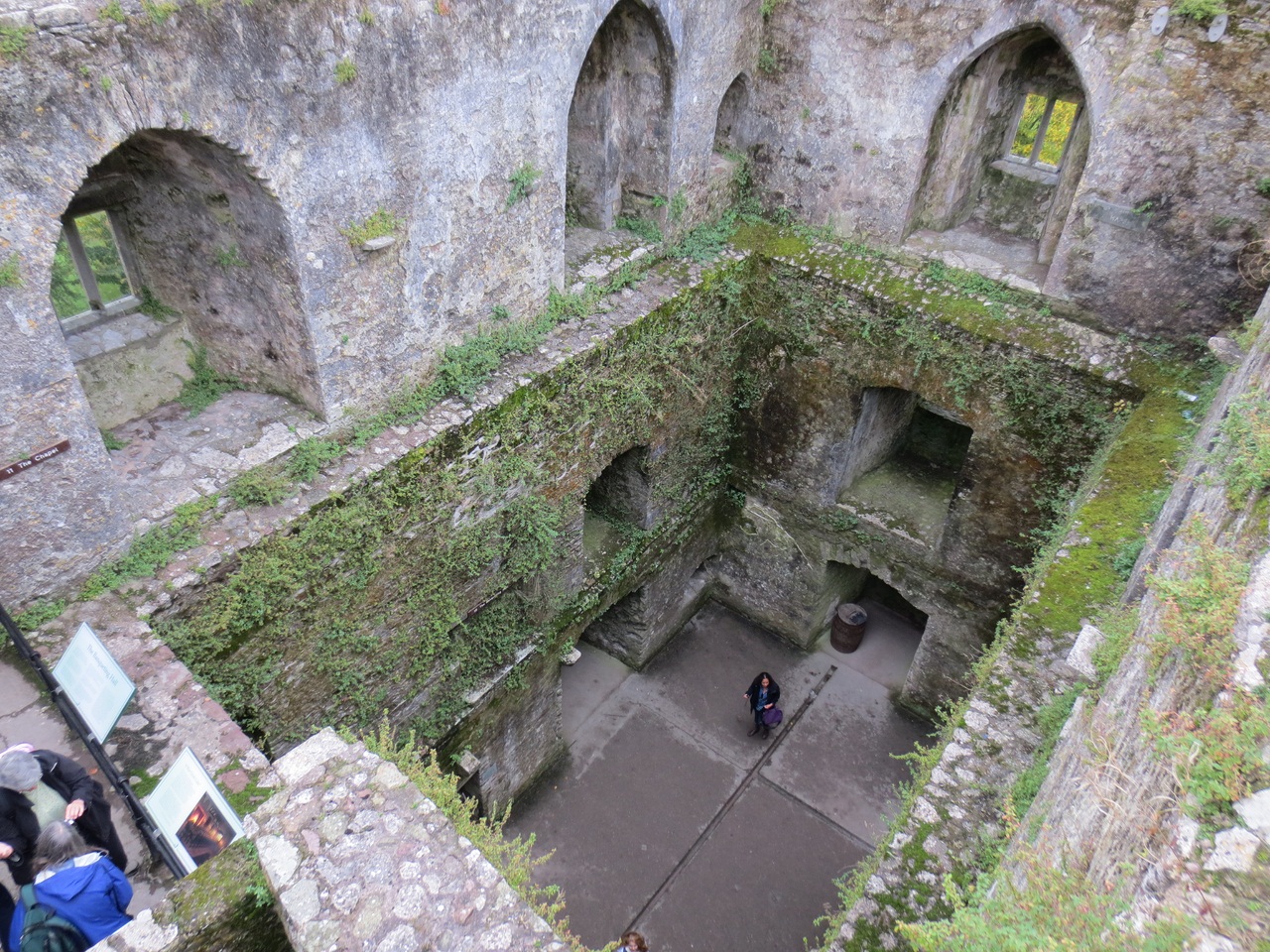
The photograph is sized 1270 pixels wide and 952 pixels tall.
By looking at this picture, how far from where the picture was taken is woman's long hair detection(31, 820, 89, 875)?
3236 millimetres

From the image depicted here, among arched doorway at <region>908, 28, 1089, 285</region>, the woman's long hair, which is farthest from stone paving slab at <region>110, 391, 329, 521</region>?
arched doorway at <region>908, 28, 1089, 285</region>

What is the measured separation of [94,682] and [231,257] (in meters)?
2.49

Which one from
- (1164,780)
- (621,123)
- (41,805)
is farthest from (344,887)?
(621,123)

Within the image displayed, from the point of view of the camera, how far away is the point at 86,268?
5.21 m

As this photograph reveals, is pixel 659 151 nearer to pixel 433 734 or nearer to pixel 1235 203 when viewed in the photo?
pixel 1235 203

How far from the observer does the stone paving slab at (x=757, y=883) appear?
7.42 meters

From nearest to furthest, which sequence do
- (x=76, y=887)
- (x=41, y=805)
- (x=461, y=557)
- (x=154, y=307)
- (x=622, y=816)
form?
(x=76, y=887) < (x=41, y=805) < (x=154, y=307) < (x=461, y=557) < (x=622, y=816)

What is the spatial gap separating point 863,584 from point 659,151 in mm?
6005

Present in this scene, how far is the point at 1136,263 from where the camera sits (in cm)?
659

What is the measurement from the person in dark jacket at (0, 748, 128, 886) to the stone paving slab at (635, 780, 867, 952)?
5.12 meters

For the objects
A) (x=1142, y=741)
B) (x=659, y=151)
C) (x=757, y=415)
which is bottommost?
(x=757, y=415)

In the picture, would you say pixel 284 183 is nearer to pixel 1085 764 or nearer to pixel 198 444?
pixel 198 444

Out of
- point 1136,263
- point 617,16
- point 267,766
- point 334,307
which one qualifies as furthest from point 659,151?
point 267,766

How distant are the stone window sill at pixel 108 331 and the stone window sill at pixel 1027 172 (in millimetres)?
7122
